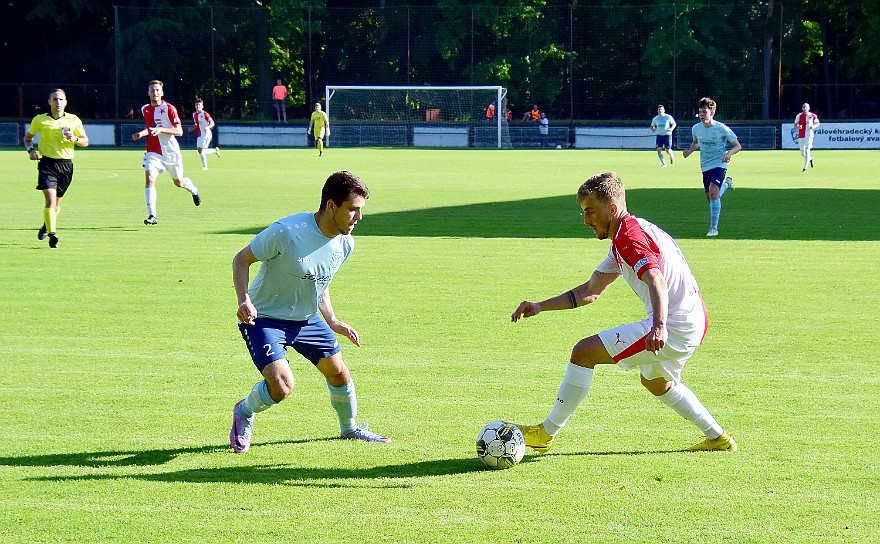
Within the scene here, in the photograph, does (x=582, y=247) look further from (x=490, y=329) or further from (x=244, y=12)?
(x=244, y=12)

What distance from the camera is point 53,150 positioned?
54.0 feet

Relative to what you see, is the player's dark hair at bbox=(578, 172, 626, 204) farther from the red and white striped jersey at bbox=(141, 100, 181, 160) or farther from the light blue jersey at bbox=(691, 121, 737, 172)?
the red and white striped jersey at bbox=(141, 100, 181, 160)

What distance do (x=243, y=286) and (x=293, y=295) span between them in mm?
379

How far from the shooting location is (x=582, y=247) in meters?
16.5

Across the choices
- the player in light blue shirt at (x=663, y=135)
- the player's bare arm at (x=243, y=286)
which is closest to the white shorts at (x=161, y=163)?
the player's bare arm at (x=243, y=286)

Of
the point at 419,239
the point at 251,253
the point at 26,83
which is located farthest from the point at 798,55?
the point at 251,253

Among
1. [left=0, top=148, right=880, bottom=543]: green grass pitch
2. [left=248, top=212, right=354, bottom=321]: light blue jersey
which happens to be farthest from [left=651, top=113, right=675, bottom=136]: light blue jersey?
[left=248, top=212, right=354, bottom=321]: light blue jersey

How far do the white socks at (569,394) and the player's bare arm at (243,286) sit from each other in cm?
176

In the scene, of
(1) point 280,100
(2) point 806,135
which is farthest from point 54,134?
(1) point 280,100

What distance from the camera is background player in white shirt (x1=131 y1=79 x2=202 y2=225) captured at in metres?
19.6

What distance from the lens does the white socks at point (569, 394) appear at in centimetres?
623

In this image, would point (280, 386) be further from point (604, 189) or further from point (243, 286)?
point (604, 189)

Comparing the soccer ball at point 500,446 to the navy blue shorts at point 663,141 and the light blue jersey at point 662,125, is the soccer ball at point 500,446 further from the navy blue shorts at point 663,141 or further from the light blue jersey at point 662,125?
the light blue jersey at point 662,125

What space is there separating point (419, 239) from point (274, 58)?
46669 mm
